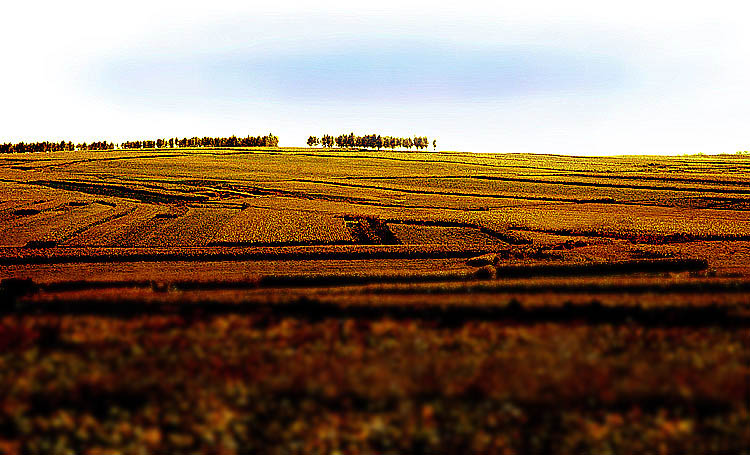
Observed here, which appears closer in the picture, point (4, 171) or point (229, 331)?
point (229, 331)

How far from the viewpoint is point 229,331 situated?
57.4ft

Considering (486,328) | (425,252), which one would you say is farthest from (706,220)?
(486,328)

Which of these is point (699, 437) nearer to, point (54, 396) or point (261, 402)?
point (261, 402)

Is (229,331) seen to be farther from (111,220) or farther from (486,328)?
(111,220)

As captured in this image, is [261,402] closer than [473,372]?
Yes

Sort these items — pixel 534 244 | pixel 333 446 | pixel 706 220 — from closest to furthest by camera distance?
pixel 333 446 < pixel 534 244 < pixel 706 220

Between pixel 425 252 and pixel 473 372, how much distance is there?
28.2m

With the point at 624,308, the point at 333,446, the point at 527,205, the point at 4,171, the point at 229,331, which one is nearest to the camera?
the point at 333,446

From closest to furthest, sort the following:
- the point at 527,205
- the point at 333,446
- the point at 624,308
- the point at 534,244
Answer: the point at 333,446, the point at 624,308, the point at 534,244, the point at 527,205

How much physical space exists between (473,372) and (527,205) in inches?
2575

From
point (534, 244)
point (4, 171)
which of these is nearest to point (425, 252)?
point (534, 244)

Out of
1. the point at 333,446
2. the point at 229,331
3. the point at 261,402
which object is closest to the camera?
the point at 333,446

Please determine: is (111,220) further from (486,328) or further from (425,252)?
(486,328)

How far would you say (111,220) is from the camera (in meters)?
61.0
